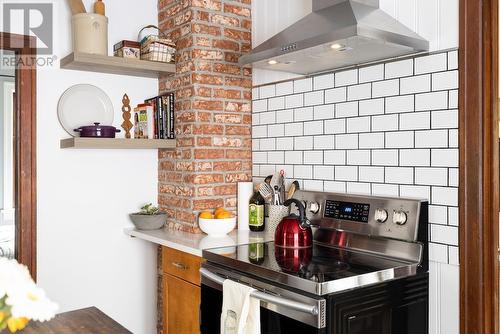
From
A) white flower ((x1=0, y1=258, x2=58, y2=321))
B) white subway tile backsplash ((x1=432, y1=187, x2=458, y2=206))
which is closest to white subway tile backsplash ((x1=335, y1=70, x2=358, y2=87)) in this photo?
white subway tile backsplash ((x1=432, y1=187, x2=458, y2=206))

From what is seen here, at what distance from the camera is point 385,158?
2166 millimetres

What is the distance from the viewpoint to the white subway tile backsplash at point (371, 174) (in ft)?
7.19

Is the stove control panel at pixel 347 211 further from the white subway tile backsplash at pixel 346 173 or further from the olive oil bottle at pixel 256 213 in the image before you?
the olive oil bottle at pixel 256 213

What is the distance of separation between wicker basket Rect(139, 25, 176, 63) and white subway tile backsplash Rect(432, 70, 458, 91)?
5.01ft

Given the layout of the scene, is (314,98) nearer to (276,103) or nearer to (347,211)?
(276,103)

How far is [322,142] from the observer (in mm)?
2480

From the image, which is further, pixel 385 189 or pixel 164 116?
pixel 164 116

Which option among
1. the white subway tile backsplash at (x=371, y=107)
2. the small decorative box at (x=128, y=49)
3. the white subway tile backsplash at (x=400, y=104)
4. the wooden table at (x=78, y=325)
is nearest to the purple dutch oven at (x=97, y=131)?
the small decorative box at (x=128, y=49)

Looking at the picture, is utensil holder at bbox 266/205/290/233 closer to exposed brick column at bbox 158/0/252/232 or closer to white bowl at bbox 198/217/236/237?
white bowl at bbox 198/217/236/237

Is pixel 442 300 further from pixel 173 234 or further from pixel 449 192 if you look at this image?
pixel 173 234

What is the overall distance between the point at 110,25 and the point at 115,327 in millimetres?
2000

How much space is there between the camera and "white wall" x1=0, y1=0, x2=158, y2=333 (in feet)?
8.89

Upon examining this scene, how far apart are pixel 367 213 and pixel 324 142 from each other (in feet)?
1.61

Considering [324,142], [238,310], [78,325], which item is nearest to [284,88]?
[324,142]
